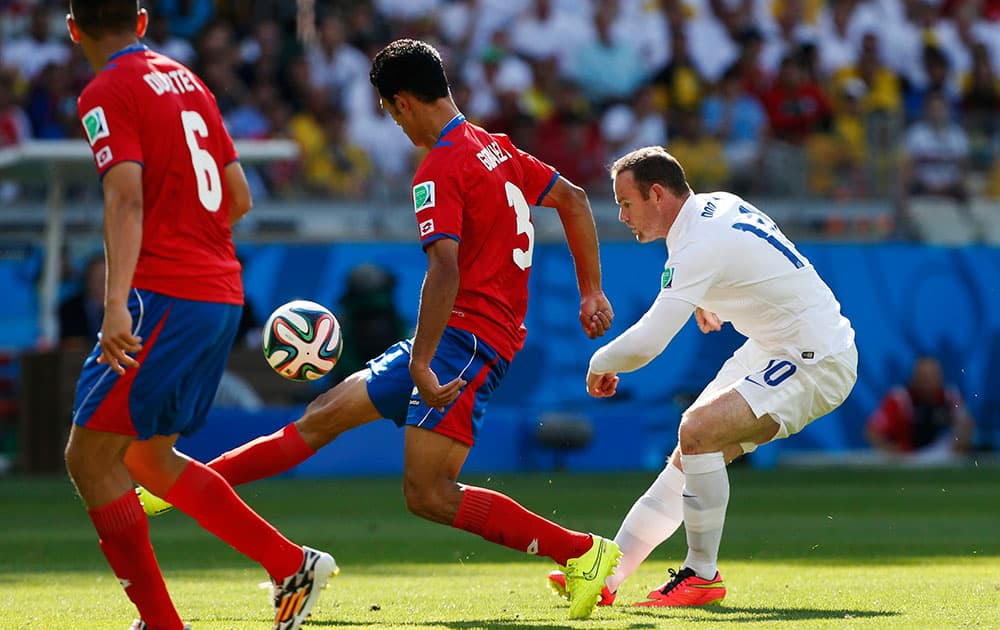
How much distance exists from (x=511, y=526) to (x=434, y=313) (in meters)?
1.00

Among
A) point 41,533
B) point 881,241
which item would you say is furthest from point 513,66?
point 41,533

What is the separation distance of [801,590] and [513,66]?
42.5ft

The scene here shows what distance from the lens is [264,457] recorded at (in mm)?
7371

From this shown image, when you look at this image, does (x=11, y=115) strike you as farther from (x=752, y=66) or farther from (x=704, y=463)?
(x=704, y=463)

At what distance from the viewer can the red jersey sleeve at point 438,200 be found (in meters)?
6.50

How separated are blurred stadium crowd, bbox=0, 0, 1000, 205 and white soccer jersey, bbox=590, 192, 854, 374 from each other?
10.3 m

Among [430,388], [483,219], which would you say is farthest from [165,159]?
[483,219]

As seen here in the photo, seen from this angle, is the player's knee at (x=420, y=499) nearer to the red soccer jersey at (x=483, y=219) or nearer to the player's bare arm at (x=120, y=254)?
the red soccer jersey at (x=483, y=219)

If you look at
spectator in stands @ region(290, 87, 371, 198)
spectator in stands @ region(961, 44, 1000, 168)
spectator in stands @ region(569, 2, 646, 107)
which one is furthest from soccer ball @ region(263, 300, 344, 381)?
spectator in stands @ region(961, 44, 1000, 168)

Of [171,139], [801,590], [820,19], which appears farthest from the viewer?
[820,19]

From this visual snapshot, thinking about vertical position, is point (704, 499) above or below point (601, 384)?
below

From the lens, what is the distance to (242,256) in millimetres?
17375

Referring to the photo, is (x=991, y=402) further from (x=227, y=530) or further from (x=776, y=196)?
(x=227, y=530)

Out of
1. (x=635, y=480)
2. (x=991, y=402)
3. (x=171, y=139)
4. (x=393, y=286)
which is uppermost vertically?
(x=171, y=139)
